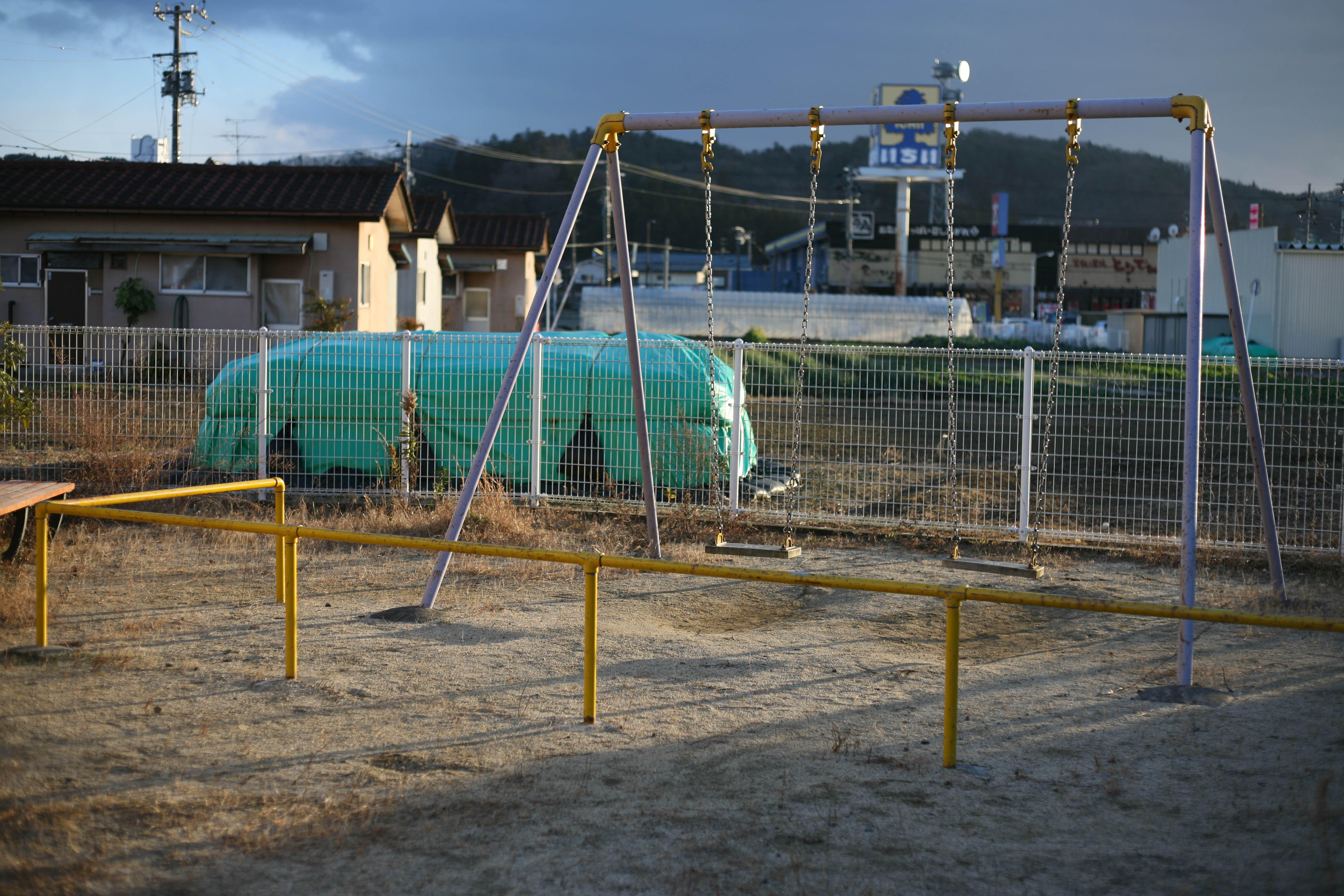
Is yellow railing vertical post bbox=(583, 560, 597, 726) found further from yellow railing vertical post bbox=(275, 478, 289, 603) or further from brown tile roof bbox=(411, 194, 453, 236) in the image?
brown tile roof bbox=(411, 194, 453, 236)

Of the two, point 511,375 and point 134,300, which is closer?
point 511,375

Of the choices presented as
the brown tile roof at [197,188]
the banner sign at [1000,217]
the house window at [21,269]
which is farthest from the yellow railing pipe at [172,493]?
the banner sign at [1000,217]

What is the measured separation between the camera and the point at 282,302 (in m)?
23.2

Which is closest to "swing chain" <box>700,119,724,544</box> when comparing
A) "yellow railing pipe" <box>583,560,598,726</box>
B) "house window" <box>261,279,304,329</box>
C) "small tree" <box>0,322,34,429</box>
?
"yellow railing pipe" <box>583,560,598,726</box>

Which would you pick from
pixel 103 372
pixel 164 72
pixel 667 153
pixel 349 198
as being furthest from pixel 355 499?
pixel 667 153

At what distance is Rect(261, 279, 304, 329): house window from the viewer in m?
23.1

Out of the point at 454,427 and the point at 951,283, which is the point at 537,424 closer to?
the point at 454,427

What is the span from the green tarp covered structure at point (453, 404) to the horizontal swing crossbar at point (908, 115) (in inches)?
136

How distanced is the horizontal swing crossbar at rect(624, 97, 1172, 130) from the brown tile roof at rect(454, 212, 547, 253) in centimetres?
2894

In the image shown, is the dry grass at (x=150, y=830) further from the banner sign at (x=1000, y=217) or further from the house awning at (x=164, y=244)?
the banner sign at (x=1000, y=217)

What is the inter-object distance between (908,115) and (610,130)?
6.26 feet

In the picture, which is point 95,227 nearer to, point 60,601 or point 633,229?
point 60,601

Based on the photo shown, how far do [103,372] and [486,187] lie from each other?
303 ft

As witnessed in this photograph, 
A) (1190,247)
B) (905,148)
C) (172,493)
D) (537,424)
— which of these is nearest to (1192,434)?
(1190,247)
